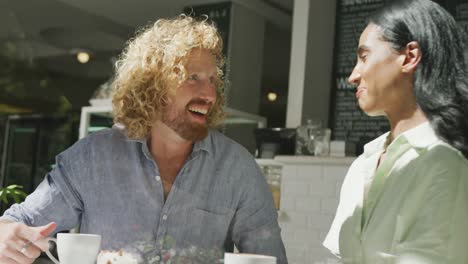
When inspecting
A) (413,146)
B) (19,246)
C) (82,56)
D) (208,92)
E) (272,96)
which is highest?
(82,56)

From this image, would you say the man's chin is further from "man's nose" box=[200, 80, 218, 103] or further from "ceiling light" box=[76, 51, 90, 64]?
"ceiling light" box=[76, 51, 90, 64]

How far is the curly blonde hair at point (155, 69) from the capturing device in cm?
168

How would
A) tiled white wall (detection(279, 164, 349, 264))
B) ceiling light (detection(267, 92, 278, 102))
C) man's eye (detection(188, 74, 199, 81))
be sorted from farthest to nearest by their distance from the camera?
1. ceiling light (detection(267, 92, 278, 102))
2. tiled white wall (detection(279, 164, 349, 264))
3. man's eye (detection(188, 74, 199, 81))

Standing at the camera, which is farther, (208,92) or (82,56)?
(82,56)

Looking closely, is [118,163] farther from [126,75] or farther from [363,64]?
[363,64]

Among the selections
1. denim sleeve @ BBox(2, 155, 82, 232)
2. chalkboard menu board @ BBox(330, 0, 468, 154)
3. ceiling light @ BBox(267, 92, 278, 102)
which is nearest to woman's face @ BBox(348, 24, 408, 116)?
denim sleeve @ BBox(2, 155, 82, 232)

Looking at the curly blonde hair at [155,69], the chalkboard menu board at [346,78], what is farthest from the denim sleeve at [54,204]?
the chalkboard menu board at [346,78]

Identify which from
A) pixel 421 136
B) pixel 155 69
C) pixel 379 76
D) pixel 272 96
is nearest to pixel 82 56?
pixel 272 96

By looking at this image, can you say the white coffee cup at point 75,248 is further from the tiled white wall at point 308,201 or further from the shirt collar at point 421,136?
the tiled white wall at point 308,201

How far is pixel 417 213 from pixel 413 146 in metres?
0.15

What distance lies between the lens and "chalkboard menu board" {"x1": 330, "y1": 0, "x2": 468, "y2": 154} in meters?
3.77

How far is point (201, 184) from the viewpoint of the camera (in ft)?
5.42

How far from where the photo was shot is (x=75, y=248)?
3.77 feet

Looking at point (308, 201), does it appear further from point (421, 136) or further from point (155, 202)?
point (421, 136)
